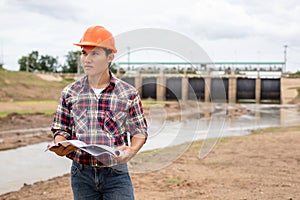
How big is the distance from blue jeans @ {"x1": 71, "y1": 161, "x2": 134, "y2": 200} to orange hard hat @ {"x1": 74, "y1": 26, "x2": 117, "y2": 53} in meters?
0.78

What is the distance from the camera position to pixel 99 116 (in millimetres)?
2619

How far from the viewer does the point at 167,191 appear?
6.19 meters

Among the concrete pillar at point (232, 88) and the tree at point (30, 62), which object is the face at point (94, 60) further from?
the tree at point (30, 62)

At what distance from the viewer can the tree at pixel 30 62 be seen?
206ft

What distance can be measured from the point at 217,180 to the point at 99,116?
15.0 ft

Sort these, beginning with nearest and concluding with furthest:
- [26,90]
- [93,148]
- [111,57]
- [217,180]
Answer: [93,148] → [111,57] → [217,180] → [26,90]

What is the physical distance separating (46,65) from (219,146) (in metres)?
57.1

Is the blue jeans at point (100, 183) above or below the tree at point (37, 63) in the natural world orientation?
below

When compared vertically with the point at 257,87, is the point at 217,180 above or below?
below

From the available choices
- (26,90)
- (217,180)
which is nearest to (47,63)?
(26,90)

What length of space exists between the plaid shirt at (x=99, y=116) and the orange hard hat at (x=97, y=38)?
23 cm

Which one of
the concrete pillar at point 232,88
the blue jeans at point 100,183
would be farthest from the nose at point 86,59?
the concrete pillar at point 232,88

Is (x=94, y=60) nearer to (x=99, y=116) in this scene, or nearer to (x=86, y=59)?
(x=86, y=59)

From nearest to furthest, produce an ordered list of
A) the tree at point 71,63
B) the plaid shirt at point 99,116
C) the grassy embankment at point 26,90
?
the plaid shirt at point 99,116
the grassy embankment at point 26,90
the tree at point 71,63
